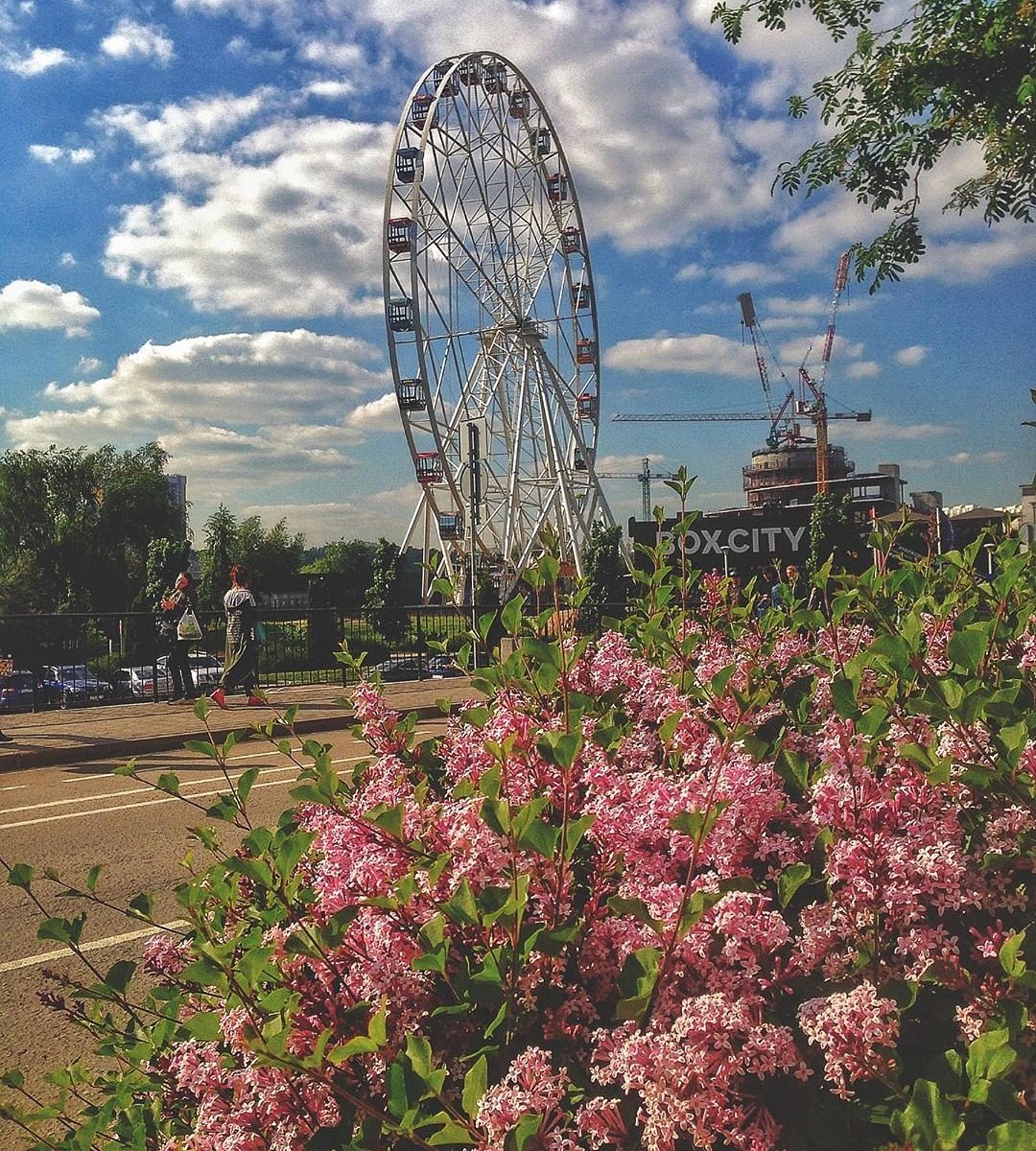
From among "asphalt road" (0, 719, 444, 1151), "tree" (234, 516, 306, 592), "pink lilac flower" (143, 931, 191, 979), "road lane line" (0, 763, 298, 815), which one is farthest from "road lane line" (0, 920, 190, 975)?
"tree" (234, 516, 306, 592)

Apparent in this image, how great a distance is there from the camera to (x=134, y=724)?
13.3 meters

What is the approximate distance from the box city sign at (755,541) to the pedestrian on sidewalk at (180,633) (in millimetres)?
20692

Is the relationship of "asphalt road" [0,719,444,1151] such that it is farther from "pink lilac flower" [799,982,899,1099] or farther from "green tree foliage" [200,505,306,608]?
"green tree foliage" [200,505,306,608]

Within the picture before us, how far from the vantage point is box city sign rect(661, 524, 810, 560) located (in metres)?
33.6

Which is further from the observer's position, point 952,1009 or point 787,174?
point 787,174

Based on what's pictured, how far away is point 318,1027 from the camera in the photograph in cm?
153

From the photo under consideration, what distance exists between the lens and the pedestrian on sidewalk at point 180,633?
585 inches

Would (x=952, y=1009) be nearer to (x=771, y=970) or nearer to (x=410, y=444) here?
(x=771, y=970)

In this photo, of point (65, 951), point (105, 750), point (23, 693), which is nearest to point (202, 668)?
point (23, 693)

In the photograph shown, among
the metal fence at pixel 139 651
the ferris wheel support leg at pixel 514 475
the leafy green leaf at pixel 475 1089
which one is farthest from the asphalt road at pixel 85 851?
the ferris wheel support leg at pixel 514 475

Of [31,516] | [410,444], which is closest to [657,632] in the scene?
[410,444]

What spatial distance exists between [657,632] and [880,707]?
1176mm

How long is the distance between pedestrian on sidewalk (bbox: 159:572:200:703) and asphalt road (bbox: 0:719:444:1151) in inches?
147

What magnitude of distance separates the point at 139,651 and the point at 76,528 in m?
48.0
